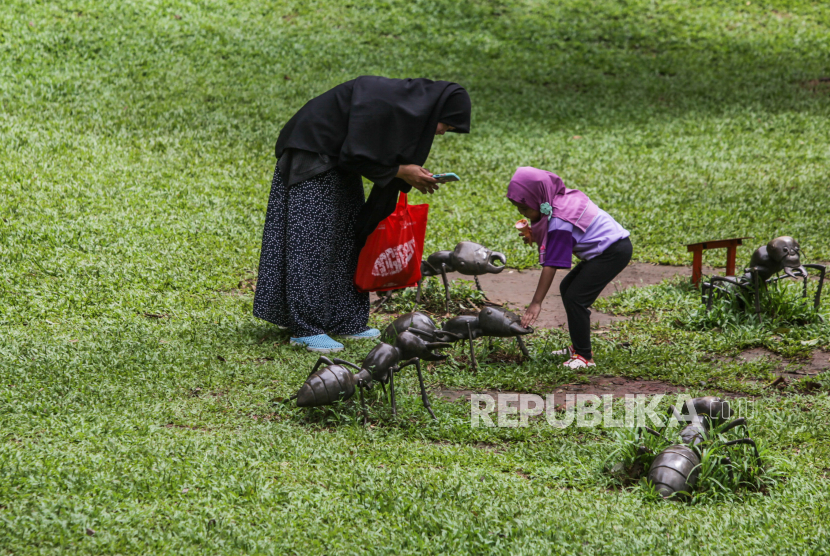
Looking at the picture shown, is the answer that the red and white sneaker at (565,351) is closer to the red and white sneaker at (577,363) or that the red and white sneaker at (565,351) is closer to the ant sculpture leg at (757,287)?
the red and white sneaker at (577,363)

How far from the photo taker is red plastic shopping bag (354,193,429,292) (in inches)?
205

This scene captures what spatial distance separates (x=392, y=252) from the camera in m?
5.23

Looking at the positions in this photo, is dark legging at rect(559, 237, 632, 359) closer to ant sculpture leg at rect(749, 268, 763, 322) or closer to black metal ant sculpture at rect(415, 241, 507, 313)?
black metal ant sculpture at rect(415, 241, 507, 313)

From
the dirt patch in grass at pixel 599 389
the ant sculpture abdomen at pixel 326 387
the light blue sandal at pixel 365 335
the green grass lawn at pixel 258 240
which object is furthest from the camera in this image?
the light blue sandal at pixel 365 335

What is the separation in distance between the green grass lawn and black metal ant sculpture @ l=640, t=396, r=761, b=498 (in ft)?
0.31

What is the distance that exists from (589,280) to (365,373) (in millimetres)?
1588

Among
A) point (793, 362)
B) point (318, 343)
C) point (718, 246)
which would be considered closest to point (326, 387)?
point (318, 343)

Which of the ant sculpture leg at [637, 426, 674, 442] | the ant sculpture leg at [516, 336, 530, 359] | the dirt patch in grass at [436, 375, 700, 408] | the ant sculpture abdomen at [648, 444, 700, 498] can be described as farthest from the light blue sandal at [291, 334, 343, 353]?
the ant sculpture abdomen at [648, 444, 700, 498]

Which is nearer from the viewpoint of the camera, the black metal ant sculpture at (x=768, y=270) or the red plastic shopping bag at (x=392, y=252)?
the red plastic shopping bag at (x=392, y=252)

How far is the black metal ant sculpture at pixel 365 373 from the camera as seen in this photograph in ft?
12.4

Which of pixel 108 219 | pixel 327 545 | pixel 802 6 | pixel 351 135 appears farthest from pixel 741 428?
pixel 802 6

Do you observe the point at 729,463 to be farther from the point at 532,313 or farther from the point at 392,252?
the point at 392,252

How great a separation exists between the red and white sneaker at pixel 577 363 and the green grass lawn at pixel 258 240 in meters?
0.08

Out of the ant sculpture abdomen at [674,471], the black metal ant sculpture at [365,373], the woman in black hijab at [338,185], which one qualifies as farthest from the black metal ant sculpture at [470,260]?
the ant sculpture abdomen at [674,471]
